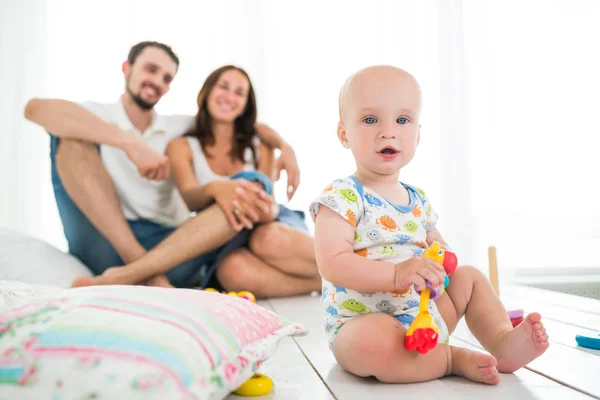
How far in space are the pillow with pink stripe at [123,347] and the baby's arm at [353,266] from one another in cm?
17

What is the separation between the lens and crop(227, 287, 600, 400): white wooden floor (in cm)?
83

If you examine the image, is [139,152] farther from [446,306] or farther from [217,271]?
[446,306]

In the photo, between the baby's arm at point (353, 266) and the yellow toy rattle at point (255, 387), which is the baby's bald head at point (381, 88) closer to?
the baby's arm at point (353, 266)

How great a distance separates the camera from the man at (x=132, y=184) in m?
1.89

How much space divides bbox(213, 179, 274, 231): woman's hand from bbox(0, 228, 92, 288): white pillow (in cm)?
53

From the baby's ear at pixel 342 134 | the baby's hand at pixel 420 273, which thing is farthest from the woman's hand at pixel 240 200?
the baby's hand at pixel 420 273

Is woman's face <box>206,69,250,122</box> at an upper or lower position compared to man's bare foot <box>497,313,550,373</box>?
upper

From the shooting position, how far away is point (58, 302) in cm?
76

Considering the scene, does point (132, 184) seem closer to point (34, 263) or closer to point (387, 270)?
point (34, 263)

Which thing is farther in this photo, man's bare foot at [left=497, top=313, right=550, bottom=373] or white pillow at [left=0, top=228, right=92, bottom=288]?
white pillow at [left=0, top=228, right=92, bottom=288]

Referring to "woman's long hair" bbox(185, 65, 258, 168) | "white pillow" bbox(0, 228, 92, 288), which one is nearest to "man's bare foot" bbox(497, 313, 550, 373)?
"white pillow" bbox(0, 228, 92, 288)

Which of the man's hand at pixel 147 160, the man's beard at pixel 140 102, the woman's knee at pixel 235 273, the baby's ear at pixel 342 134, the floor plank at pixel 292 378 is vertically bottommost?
the woman's knee at pixel 235 273

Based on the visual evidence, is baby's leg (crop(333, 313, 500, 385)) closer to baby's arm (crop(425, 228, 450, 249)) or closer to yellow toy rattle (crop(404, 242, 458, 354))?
yellow toy rattle (crop(404, 242, 458, 354))

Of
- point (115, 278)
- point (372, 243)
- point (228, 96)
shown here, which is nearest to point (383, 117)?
point (372, 243)
